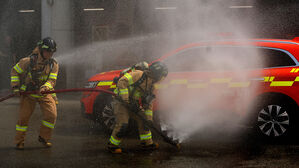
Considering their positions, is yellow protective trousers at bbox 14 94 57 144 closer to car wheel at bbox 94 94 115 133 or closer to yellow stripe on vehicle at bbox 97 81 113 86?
car wheel at bbox 94 94 115 133

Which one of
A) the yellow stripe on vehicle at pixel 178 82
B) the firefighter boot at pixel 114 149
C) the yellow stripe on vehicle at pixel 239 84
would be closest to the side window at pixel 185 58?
the yellow stripe on vehicle at pixel 178 82

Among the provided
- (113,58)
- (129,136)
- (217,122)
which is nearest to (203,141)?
(217,122)

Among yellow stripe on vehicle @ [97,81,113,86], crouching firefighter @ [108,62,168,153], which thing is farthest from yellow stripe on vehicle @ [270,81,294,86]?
yellow stripe on vehicle @ [97,81,113,86]

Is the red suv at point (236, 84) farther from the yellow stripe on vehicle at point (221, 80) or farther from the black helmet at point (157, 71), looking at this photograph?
the black helmet at point (157, 71)

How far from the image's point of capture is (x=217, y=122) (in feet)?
27.3

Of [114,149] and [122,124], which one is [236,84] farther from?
[114,149]

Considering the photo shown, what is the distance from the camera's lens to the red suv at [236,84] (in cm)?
788

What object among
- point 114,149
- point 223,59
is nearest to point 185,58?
point 223,59

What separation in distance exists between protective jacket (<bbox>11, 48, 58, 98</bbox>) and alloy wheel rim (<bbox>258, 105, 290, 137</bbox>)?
3452mm

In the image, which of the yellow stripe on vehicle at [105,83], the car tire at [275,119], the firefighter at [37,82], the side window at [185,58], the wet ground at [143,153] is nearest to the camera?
the wet ground at [143,153]

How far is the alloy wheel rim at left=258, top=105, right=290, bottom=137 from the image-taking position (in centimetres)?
781

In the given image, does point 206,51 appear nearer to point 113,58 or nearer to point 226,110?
point 226,110

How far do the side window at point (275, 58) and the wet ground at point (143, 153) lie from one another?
1327mm

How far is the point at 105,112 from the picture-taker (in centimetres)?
860
